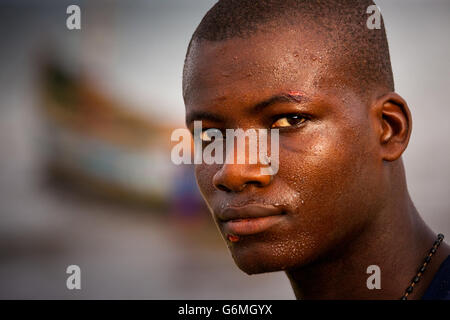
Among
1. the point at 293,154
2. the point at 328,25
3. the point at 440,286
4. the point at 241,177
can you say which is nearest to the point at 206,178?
the point at 241,177

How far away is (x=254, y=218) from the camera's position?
276cm

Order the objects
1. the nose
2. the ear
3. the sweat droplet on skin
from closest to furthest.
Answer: the nose
the sweat droplet on skin
the ear

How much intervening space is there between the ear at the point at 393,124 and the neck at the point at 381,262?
0.28 metres

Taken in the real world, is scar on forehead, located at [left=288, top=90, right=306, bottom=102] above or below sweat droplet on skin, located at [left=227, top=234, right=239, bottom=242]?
above

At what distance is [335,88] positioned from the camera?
289cm

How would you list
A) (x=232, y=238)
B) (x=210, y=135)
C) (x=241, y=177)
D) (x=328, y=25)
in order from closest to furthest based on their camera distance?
1. (x=241, y=177)
2. (x=232, y=238)
3. (x=328, y=25)
4. (x=210, y=135)

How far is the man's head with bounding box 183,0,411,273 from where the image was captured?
279 centimetres

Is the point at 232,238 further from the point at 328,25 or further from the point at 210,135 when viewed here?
the point at 328,25

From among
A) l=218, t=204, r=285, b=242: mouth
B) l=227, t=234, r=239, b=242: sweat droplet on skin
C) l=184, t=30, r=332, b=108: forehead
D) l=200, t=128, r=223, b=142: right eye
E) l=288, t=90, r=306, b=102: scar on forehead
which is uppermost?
l=184, t=30, r=332, b=108: forehead

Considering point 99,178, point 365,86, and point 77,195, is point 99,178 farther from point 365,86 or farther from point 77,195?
point 365,86

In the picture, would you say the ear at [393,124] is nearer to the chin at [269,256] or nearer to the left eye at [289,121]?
the left eye at [289,121]

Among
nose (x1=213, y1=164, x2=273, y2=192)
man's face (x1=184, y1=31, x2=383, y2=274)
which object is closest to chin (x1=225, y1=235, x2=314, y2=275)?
man's face (x1=184, y1=31, x2=383, y2=274)

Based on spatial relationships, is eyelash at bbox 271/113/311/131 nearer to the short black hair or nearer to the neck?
the short black hair

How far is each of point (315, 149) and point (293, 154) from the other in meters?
0.12
